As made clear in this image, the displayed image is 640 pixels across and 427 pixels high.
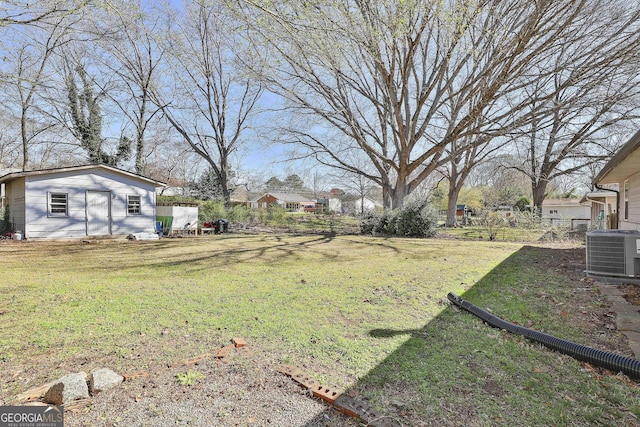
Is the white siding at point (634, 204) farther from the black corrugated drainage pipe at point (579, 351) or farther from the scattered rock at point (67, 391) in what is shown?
the scattered rock at point (67, 391)

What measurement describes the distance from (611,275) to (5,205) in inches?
848

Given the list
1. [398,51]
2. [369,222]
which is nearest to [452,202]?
[369,222]

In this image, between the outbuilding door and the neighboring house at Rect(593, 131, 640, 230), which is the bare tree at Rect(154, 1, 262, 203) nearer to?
the outbuilding door

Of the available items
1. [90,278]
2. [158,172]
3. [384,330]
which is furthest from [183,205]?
[384,330]

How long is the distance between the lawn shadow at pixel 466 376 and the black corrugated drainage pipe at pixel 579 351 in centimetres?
9

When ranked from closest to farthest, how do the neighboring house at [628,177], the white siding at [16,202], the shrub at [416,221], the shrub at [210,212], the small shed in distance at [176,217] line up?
the neighboring house at [628,177] < the white siding at [16,202] < the shrub at [416,221] < the small shed in distance at [176,217] < the shrub at [210,212]

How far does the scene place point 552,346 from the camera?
2.90 m

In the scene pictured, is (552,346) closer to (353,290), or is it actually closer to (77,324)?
(353,290)

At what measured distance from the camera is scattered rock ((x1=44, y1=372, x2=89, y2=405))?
2.02m

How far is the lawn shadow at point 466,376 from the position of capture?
1985 millimetres

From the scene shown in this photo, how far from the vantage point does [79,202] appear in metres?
13.0

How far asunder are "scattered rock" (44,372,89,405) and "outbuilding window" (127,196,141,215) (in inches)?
553

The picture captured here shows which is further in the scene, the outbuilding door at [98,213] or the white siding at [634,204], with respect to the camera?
the outbuilding door at [98,213]
